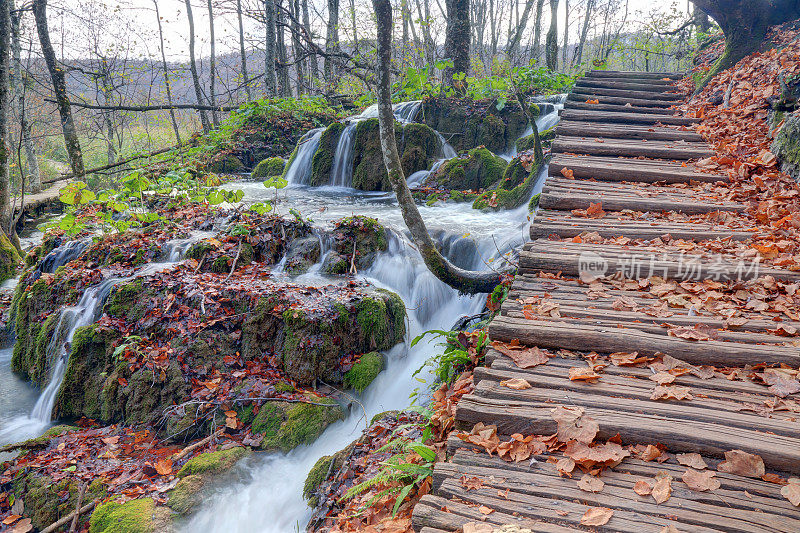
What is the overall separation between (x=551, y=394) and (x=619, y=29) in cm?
3156

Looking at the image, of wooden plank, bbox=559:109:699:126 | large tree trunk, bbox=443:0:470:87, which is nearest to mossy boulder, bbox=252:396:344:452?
wooden plank, bbox=559:109:699:126

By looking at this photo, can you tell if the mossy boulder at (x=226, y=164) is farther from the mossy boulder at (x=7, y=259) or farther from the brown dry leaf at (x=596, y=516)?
the brown dry leaf at (x=596, y=516)

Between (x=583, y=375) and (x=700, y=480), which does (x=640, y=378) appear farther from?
(x=700, y=480)

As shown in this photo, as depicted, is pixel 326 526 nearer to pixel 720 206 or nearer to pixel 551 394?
pixel 551 394

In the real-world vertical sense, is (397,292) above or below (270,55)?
below

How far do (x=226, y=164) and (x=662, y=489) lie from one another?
14.7 meters

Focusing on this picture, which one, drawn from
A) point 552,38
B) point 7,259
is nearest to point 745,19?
point 552,38

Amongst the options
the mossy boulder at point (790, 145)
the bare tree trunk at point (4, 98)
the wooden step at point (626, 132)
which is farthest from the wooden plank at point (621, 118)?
the bare tree trunk at point (4, 98)

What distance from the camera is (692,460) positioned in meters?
1.97

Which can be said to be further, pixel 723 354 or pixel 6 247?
pixel 6 247

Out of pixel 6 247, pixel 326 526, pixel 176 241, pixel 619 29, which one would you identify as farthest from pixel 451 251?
pixel 619 29

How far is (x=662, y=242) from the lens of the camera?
13.1 feet

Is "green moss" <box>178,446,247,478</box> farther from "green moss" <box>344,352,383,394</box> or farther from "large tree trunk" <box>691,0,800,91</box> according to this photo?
"large tree trunk" <box>691,0,800,91</box>

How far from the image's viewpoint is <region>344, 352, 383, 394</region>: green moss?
5.41 m
